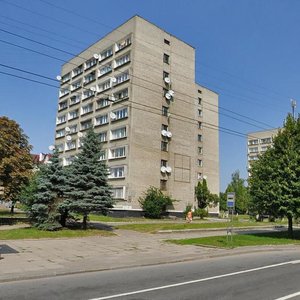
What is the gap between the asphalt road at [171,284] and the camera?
8406 mm

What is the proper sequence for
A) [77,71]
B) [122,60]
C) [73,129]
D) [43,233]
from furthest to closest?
[77,71] < [73,129] < [122,60] < [43,233]

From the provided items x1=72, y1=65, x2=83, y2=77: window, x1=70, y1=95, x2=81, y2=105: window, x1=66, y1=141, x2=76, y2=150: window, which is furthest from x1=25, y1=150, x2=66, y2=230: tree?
x1=72, y1=65, x2=83, y2=77: window

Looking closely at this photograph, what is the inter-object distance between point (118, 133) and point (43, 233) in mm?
29606

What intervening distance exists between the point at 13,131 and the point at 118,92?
948 inches

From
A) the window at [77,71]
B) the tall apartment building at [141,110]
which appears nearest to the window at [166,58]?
the tall apartment building at [141,110]

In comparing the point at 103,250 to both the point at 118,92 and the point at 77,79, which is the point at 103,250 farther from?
the point at 77,79

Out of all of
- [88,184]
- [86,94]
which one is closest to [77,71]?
[86,94]

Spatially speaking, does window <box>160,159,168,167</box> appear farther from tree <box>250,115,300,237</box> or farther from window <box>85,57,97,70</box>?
tree <box>250,115,300,237</box>

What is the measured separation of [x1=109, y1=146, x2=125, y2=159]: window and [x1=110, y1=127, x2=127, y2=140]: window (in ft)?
5.12

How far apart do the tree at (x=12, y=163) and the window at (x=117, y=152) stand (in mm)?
19677

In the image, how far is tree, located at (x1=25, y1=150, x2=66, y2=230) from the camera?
2272cm

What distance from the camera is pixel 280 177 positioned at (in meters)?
25.0

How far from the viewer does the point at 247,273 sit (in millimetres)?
11898

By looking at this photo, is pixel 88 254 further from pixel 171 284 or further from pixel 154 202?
pixel 154 202
